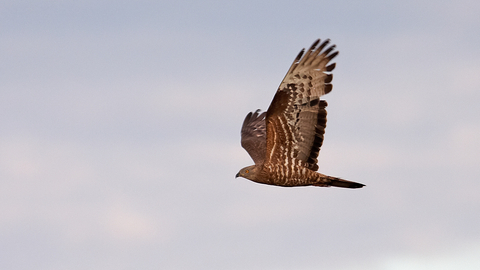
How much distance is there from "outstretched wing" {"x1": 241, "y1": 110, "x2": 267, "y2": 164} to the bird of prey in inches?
50.3

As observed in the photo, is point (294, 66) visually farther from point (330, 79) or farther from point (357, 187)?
point (357, 187)

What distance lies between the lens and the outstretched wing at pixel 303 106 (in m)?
14.2

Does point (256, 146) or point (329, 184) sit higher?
point (256, 146)

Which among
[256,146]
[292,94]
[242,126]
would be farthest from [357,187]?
[242,126]

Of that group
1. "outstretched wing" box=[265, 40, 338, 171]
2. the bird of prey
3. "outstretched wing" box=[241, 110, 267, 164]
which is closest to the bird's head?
the bird of prey

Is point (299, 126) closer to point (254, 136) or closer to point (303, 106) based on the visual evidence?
point (303, 106)

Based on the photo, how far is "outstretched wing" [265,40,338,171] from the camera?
558 inches

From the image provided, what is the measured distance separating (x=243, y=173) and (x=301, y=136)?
2038 millimetres

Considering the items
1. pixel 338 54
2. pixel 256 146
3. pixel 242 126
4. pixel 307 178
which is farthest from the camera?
pixel 242 126

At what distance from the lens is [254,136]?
19641 mm

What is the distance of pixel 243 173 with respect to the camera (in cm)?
1600

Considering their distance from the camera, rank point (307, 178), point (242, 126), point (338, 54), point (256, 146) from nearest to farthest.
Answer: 1. point (338, 54)
2. point (307, 178)
3. point (256, 146)
4. point (242, 126)

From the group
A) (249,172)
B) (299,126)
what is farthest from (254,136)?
(299,126)

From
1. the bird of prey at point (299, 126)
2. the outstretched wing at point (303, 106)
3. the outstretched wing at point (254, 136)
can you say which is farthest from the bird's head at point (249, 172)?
the outstretched wing at point (303, 106)
